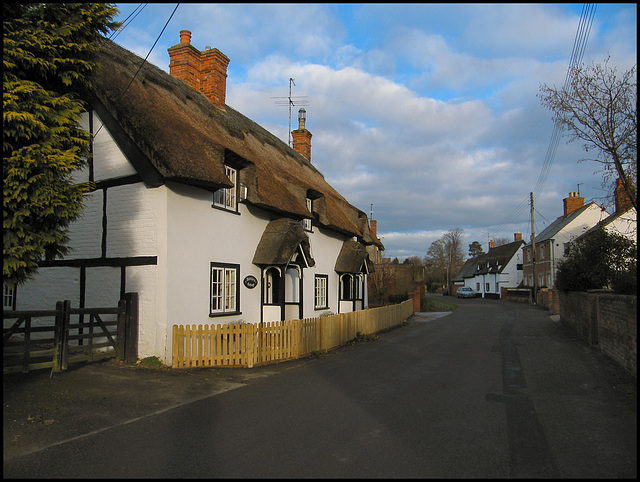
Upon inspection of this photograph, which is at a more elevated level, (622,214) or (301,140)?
(301,140)

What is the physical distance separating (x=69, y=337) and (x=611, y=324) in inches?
517

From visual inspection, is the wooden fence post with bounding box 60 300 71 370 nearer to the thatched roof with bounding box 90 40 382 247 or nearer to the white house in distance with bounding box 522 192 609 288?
the thatched roof with bounding box 90 40 382 247

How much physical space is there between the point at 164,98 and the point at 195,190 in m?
4.06

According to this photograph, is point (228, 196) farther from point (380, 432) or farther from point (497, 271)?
point (497, 271)

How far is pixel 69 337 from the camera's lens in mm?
9367

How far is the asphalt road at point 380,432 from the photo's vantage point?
15.9 ft

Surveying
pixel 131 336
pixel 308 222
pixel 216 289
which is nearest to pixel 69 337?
pixel 131 336

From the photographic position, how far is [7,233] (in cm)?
648

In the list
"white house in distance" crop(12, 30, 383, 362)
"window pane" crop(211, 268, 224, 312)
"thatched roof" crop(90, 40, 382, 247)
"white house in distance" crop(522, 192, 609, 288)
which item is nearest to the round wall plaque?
"white house in distance" crop(12, 30, 383, 362)

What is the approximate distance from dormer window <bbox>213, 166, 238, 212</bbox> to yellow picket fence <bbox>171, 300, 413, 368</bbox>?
3577 mm

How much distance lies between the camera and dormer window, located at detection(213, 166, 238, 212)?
522 inches

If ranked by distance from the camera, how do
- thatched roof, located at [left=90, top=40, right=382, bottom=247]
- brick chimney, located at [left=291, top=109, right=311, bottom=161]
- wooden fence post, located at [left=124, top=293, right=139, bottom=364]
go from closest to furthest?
wooden fence post, located at [left=124, top=293, right=139, bottom=364] < thatched roof, located at [left=90, top=40, right=382, bottom=247] < brick chimney, located at [left=291, top=109, right=311, bottom=161]

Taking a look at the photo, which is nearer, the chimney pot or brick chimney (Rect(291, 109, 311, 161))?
the chimney pot

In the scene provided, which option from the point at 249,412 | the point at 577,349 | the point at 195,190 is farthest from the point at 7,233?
the point at 577,349
